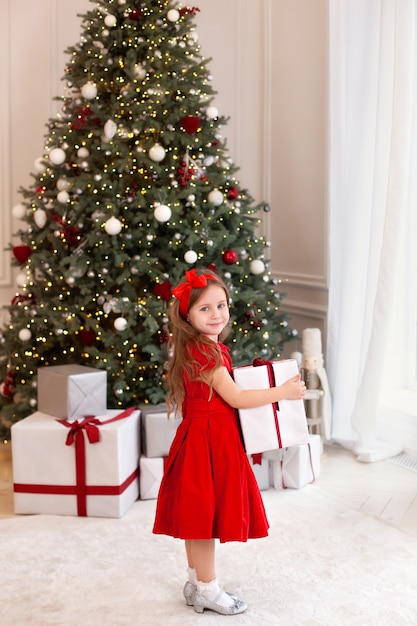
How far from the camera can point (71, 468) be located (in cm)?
351

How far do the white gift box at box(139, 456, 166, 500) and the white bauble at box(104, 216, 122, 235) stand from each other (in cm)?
119

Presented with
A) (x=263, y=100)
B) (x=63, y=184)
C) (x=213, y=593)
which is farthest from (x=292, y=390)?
(x=263, y=100)

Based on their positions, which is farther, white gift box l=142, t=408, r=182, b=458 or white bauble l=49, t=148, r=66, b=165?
white bauble l=49, t=148, r=66, b=165

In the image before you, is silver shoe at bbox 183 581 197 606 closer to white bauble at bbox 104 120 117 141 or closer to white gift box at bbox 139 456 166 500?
white gift box at bbox 139 456 166 500

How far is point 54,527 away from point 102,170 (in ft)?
6.49

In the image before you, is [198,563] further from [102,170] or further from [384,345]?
[102,170]

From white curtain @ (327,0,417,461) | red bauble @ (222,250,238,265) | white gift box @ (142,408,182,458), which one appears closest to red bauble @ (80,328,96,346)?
white gift box @ (142,408,182,458)

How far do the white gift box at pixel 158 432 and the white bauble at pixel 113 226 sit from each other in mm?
977

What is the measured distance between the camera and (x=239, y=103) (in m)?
5.61

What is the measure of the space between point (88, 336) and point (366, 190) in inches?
73.8

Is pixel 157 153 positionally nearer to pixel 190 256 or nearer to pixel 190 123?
pixel 190 123

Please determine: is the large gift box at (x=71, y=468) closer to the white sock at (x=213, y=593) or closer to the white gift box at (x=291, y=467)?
the white gift box at (x=291, y=467)

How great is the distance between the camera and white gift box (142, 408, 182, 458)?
3703 mm

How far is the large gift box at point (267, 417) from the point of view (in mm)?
2508
